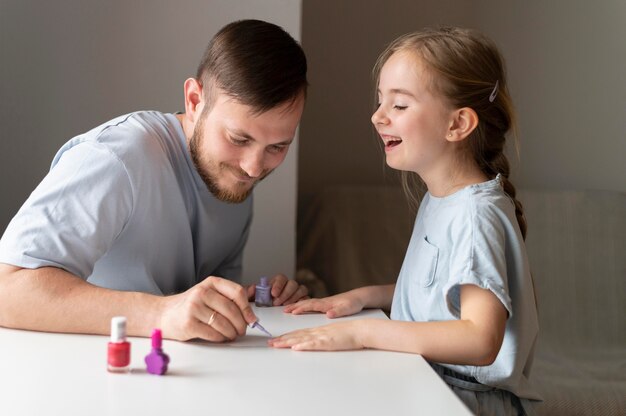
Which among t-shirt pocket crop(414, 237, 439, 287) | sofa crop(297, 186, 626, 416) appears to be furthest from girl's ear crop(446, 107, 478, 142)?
sofa crop(297, 186, 626, 416)

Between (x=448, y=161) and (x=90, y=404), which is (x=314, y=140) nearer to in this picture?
(x=448, y=161)

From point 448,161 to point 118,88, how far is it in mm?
1262

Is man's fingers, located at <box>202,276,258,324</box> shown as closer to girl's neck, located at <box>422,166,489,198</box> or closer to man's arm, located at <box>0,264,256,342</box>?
man's arm, located at <box>0,264,256,342</box>

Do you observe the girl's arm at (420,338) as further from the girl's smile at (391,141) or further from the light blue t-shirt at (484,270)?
the girl's smile at (391,141)

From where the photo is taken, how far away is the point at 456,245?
4.85ft

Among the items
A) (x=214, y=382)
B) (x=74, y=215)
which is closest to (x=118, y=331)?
Result: (x=214, y=382)

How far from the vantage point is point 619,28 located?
133 inches

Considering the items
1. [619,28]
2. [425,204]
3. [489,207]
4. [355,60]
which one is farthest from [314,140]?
[489,207]

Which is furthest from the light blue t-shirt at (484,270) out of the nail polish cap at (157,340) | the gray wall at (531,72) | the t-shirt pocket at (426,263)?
the gray wall at (531,72)

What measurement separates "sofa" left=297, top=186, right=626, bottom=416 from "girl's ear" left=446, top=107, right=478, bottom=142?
4.11 feet

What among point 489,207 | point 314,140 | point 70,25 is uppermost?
point 70,25

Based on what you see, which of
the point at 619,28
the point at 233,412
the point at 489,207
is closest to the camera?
the point at 233,412

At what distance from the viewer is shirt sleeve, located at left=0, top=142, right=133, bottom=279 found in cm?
146

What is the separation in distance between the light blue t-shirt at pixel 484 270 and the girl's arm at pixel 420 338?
7cm
